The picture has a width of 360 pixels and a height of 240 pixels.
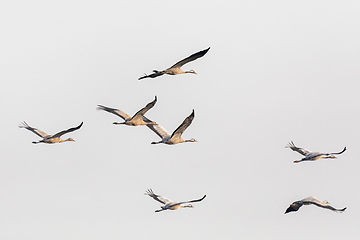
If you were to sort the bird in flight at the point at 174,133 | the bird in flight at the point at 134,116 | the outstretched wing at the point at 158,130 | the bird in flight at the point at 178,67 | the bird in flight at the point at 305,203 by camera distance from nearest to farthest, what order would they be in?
the bird in flight at the point at 178,67 < the bird in flight at the point at 174,133 < the bird in flight at the point at 134,116 < the bird in flight at the point at 305,203 < the outstretched wing at the point at 158,130

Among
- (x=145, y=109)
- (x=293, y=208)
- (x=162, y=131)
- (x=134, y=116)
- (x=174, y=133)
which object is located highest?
(x=145, y=109)

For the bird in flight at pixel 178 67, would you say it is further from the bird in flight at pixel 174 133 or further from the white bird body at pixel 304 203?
the white bird body at pixel 304 203

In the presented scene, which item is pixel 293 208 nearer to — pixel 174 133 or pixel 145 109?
pixel 174 133

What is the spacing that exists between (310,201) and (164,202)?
10.5m

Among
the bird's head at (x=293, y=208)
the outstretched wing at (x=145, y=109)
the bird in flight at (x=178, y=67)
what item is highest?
the bird in flight at (x=178, y=67)

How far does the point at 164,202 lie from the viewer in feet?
254

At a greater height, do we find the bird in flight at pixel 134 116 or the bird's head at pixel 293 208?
the bird in flight at pixel 134 116

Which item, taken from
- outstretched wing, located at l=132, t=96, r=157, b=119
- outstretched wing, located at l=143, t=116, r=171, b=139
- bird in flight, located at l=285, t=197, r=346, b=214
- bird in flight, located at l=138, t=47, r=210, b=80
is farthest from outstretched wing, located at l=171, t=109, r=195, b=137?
bird in flight, located at l=285, t=197, r=346, b=214

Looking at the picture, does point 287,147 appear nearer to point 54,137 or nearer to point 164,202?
point 164,202

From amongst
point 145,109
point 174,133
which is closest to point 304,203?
point 174,133

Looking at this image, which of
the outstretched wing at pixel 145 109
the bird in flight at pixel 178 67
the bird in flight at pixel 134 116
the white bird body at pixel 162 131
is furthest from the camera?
the white bird body at pixel 162 131

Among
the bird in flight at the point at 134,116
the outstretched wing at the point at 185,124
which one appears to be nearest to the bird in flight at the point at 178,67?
the bird in flight at the point at 134,116

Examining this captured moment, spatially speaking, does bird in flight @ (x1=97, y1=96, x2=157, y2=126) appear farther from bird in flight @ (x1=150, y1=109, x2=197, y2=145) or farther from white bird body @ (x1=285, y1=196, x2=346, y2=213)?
white bird body @ (x1=285, y1=196, x2=346, y2=213)

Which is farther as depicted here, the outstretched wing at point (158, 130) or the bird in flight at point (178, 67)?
the outstretched wing at point (158, 130)
